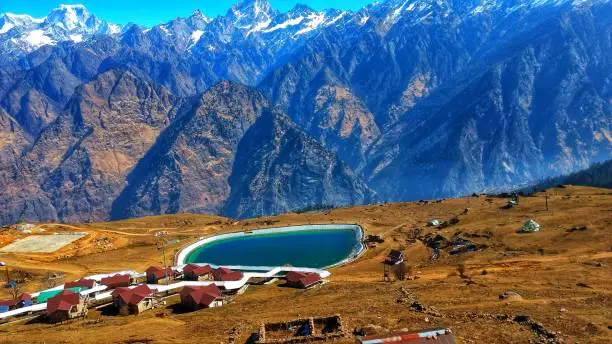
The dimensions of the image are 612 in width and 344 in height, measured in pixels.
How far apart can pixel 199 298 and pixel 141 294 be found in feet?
37.3

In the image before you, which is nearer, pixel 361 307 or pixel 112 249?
pixel 361 307

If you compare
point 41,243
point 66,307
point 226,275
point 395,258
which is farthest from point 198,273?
point 41,243

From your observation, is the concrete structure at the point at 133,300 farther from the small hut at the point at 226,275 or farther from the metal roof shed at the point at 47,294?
the small hut at the point at 226,275

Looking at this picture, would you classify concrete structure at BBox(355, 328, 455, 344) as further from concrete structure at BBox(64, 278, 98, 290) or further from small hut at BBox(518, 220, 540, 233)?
small hut at BBox(518, 220, 540, 233)

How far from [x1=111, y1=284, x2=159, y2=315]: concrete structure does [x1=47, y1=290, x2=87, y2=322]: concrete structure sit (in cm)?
534

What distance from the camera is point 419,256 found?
12681 cm

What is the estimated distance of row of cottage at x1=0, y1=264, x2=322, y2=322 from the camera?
8631cm

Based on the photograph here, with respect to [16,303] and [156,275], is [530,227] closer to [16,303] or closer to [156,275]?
[156,275]

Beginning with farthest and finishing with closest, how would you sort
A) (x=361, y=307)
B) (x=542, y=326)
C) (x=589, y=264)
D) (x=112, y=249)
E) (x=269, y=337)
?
(x=112, y=249) → (x=589, y=264) → (x=361, y=307) → (x=269, y=337) → (x=542, y=326)

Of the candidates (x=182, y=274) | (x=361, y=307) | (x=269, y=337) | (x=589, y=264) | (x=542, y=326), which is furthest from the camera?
(x=182, y=274)

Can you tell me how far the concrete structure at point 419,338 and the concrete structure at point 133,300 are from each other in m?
52.5

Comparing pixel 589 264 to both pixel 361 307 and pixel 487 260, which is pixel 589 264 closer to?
pixel 487 260

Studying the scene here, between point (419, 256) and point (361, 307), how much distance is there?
61680mm

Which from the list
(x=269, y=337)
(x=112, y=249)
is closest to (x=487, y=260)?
(x=269, y=337)
